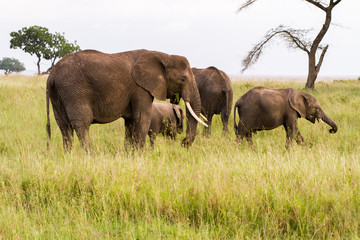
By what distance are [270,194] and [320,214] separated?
545mm

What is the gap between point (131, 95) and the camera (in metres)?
6.28

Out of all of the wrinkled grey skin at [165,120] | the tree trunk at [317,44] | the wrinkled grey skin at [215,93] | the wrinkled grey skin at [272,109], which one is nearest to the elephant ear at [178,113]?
the wrinkled grey skin at [165,120]

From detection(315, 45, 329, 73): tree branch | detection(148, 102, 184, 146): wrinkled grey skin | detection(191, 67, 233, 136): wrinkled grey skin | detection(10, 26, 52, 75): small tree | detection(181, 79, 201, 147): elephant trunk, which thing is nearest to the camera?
detection(181, 79, 201, 147): elephant trunk

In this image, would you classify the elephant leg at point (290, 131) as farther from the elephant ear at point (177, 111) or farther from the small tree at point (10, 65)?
the small tree at point (10, 65)

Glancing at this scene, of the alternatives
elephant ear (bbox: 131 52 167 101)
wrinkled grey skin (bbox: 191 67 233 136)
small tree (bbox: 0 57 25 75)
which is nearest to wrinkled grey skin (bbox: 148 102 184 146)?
wrinkled grey skin (bbox: 191 67 233 136)

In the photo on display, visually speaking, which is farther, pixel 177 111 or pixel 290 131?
pixel 177 111

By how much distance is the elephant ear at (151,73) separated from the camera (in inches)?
245

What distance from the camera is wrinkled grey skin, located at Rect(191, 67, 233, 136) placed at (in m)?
9.41

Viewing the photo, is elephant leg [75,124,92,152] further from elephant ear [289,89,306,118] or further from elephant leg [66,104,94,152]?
elephant ear [289,89,306,118]

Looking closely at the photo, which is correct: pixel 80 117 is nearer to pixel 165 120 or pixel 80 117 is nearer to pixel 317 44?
pixel 165 120

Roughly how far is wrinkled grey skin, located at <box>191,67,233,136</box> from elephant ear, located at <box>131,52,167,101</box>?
3149 mm

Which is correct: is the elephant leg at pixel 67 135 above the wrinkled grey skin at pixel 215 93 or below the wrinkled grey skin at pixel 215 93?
below

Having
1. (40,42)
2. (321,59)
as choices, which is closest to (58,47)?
(40,42)

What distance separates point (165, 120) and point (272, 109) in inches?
88.9
